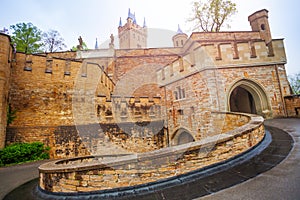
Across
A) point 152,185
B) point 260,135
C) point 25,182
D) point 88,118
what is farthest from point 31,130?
point 260,135

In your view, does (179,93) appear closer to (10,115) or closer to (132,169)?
(132,169)

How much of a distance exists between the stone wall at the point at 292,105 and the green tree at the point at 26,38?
22.3 m

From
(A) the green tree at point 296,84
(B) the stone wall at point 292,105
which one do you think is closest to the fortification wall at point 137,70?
(B) the stone wall at point 292,105

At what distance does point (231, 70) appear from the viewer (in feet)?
25.6

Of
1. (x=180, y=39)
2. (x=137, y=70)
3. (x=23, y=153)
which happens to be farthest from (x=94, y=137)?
(x=180, y=39)

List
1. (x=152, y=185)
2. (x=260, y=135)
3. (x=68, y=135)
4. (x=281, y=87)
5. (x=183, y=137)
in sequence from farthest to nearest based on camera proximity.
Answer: (x=183, y=137) → (x=68, y=135) → (x=281, y=87) → (x=260, y=135) → (x=152, y=185)

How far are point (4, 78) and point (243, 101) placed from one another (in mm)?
13506

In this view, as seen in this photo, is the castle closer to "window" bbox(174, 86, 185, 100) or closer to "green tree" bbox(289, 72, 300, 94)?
"window" bbox(174, 86, 185, 100)

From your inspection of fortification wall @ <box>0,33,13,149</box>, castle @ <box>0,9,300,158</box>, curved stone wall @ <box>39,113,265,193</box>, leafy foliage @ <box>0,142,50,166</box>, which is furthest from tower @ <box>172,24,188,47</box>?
curved stone wall @ <box>39,113,265,193</box>

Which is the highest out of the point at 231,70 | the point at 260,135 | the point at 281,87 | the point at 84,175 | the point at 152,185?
the point at 231,70

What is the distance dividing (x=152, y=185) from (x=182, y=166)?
24.9 inches

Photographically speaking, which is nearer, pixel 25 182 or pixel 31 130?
pixel 25 182

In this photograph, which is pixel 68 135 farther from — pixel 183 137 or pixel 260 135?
pixel 260 135

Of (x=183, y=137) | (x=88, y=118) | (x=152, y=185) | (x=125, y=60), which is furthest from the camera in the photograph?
(x=125, y=60)
